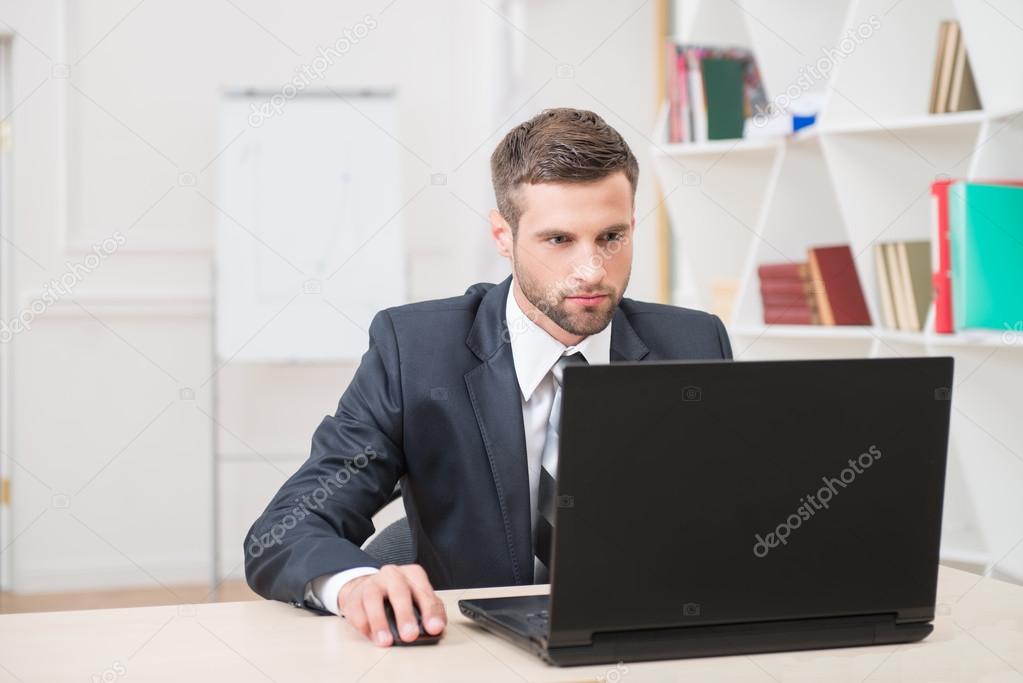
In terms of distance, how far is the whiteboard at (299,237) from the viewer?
3.82m

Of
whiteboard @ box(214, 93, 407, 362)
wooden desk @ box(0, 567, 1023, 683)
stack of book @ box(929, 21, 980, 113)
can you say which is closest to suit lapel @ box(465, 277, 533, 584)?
wooden desk @ box(0, 567, 1023, 683)

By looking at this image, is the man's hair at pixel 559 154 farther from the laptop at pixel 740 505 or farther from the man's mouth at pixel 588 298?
the laptop at pixel 740 505

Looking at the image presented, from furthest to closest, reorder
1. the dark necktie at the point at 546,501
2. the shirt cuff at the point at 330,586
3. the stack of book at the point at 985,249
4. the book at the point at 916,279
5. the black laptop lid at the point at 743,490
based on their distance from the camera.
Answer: the book at the point at 916,279
the stack of book at the point at 985,249
the dark necktie at the point at 546,501
the shirt cuff at the point at 330,586
the black laptop lid at the point at 743,490

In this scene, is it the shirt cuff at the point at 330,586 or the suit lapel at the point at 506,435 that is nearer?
the shirt cuff at the point at 330,586

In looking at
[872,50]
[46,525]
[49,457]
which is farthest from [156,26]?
[872,50]

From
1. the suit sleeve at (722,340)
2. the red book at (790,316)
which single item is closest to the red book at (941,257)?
the suit sleeve at (722,340)

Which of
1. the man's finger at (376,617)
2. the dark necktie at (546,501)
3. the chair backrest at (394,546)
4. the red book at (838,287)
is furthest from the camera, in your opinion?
the red book at (838,287)

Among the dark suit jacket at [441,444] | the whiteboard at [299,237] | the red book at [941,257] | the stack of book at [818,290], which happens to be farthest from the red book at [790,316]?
the whiteboard at [299,237]

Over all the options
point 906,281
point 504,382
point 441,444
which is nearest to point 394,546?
point 441,444

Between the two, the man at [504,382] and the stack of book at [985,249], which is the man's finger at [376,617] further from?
the stack of book at [985,249]

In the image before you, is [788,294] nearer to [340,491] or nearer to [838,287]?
[838,287]

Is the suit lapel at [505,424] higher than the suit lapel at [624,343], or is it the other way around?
the suit lapel at [624,343]

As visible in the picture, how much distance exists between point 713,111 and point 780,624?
2110mm

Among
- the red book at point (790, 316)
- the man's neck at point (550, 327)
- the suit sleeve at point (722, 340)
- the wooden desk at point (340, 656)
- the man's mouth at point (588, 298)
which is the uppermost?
the man's mouth at point (588, 298)
